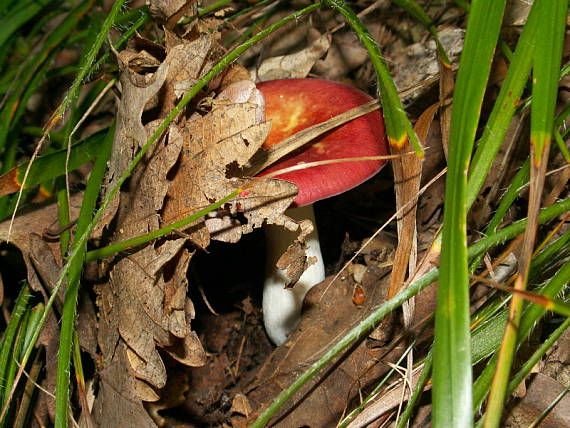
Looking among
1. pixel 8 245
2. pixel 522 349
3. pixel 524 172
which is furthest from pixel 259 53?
pixel 522 349

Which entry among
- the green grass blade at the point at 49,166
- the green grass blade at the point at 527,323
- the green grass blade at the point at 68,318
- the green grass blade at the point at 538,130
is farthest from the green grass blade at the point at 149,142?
the green grass blade at the point at 527,323

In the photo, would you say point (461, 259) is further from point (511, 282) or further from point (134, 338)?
point (134, 338)

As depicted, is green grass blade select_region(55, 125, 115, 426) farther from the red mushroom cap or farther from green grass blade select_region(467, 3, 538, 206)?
green grass blade select_region(467, 3, 538, 206)

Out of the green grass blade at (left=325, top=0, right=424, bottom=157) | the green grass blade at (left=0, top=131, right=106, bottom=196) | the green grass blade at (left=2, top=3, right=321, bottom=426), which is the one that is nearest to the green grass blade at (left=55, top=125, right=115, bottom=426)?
the green grass blade at (left=2, top=3, right=321, bottom=426)

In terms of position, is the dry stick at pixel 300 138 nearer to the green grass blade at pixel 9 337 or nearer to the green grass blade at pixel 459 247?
the green grass blade at pixel 459 247

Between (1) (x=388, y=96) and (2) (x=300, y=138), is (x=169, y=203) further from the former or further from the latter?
(1) (x=388, y=96)

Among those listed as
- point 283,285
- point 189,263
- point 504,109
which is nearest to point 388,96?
point 504,109

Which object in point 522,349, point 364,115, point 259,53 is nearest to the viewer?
point 522,349
